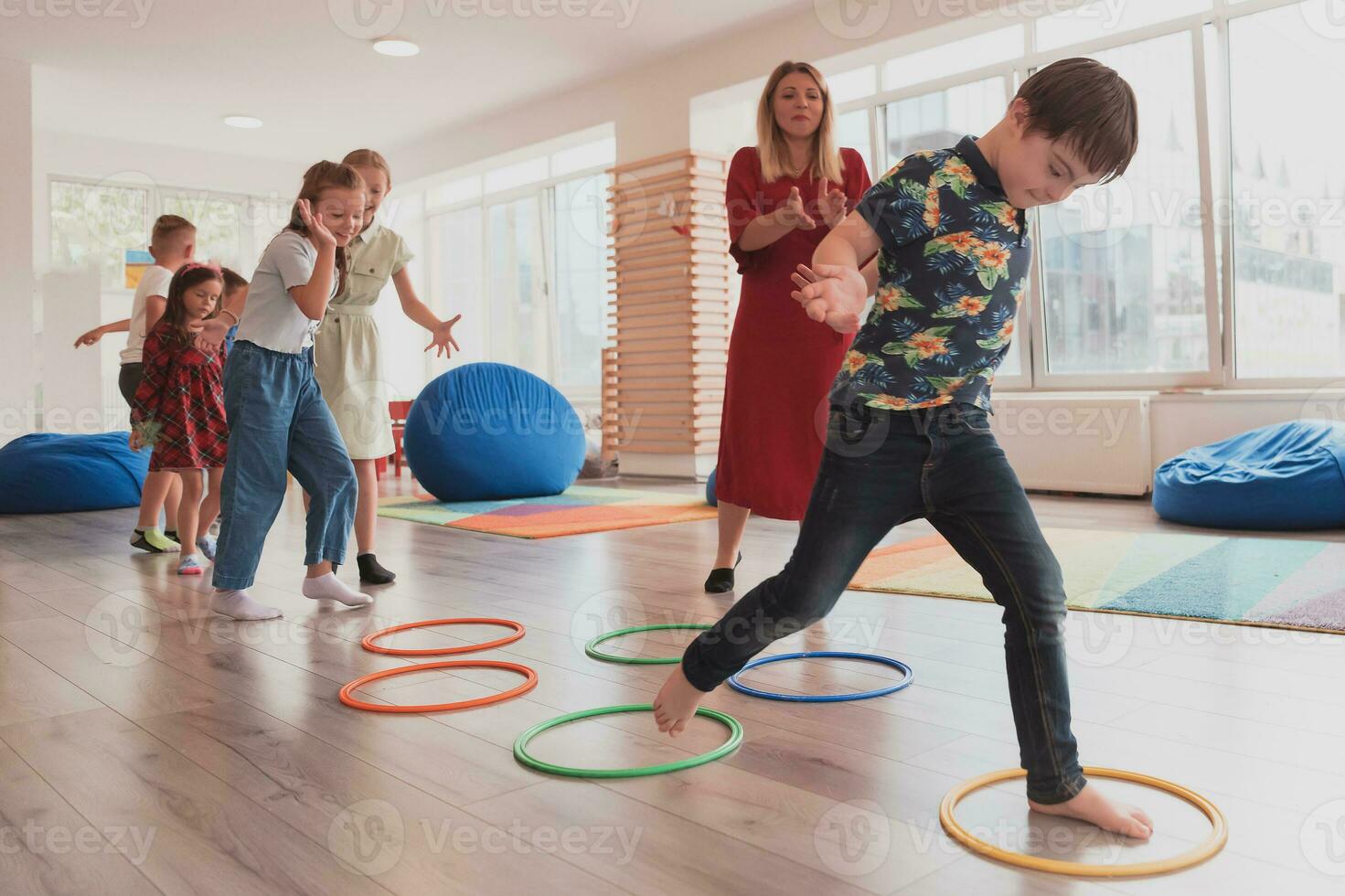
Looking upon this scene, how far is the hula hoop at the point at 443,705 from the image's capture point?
75.6 inches

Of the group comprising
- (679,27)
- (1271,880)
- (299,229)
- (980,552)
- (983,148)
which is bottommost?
(1271,880)

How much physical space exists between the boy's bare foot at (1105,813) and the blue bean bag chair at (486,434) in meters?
4.65

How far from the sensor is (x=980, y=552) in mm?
1405

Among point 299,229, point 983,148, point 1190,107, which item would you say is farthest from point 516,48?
point 983,148

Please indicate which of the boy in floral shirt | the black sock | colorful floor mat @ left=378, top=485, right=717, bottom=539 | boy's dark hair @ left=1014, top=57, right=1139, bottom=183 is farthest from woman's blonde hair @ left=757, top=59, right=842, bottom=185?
colorful floor mat @ left=378, top=485, right=717, bottom=539

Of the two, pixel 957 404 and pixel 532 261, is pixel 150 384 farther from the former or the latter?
pixel 532 261

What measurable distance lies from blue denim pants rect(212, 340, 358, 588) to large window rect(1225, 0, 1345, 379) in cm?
486

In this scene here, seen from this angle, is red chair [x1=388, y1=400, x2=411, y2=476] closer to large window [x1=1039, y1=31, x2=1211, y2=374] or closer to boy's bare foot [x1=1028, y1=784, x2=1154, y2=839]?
large window [x1=1039, y1=31, x2=1211, y2=374]

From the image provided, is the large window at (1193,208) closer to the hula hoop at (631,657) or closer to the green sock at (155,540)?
the hula hoop at (631,657)

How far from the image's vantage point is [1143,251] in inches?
237

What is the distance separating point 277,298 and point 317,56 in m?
5.20

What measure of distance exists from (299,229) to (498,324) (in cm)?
760

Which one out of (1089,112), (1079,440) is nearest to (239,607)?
(1089,112)

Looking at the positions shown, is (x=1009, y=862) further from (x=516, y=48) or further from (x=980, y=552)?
(x=516, y=48)
